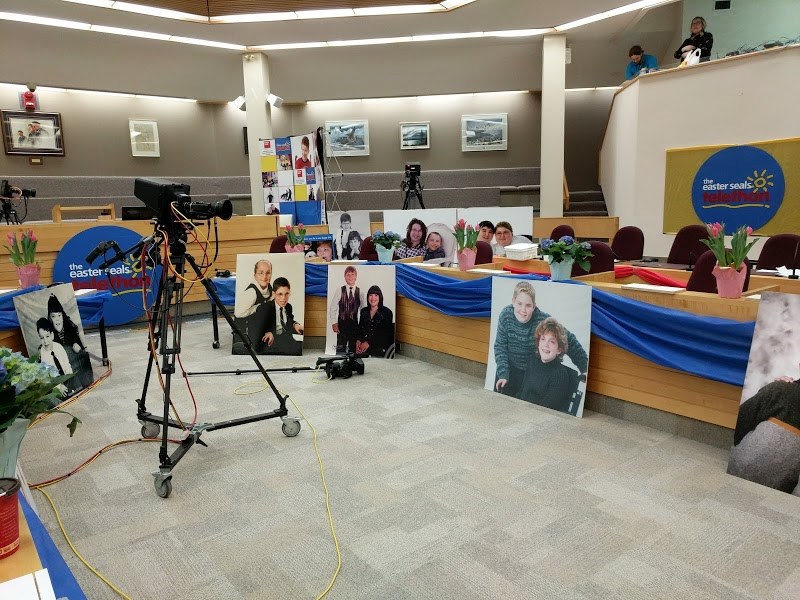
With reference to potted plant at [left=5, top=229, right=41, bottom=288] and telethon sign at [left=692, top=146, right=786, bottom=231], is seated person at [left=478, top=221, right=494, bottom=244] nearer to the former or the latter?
telethon sign at [left=692, top=146, right=786, bottom=231]

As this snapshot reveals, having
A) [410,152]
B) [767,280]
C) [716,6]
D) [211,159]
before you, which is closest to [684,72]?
[716,6]

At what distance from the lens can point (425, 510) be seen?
8.40 ft

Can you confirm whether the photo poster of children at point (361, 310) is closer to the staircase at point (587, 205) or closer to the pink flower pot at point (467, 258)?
the pink flower pot at point (467, 258)

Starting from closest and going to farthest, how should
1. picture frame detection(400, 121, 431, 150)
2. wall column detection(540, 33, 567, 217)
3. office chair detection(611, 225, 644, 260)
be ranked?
office chair detection(611, 225, 644, 260), wall column detection(540, 33, 567, 217), picture frame detection(400, 121, 431, 150)

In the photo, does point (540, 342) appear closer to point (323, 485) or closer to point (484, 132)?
point (323, 485)

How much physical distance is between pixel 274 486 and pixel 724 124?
7.08 metres

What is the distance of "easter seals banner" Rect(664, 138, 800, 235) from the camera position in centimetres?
654

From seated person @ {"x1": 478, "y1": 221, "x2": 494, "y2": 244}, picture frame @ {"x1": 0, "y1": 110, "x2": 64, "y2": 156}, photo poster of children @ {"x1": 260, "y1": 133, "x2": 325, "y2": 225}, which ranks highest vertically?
picture frame @ {"x1": 0, "y1": 110, "x2": 64, "y2": 156}

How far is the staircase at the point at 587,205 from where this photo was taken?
33.2 feet

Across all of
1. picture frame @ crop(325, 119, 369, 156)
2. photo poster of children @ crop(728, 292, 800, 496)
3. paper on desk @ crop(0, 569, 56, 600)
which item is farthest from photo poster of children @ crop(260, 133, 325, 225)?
paper on desk @ crop(0, 569, 56, 600)

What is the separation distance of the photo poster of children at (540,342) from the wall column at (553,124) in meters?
6.17

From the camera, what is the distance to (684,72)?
7.27 meters

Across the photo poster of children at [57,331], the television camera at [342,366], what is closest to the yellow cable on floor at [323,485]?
the television camera at [342,366]

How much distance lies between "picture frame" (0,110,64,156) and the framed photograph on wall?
307 inches
